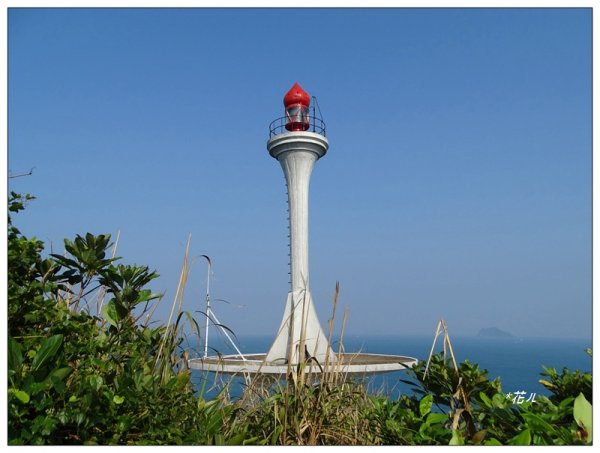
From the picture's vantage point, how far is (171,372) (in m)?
2.74

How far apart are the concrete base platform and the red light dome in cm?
929

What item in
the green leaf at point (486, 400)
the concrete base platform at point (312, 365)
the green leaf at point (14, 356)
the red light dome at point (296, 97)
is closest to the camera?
the green leaf at point (14, 356)

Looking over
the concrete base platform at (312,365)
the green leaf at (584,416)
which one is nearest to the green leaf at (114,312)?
the concrete base platform at (312,365)

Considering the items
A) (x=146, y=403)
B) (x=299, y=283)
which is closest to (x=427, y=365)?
(x=146, y=403)

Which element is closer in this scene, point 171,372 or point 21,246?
point 21,246

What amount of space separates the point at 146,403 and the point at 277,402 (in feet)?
2.87

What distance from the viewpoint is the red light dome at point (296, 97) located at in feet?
58.1

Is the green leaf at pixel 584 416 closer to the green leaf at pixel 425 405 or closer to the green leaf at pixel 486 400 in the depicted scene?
the green leaf at pixel 486 400

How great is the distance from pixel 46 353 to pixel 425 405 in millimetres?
1829

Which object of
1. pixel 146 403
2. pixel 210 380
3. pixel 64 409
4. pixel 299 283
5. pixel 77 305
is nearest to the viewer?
pixel 64 409

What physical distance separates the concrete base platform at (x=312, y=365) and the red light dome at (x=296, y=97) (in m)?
9.29

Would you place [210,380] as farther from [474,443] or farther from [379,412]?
[474,443]

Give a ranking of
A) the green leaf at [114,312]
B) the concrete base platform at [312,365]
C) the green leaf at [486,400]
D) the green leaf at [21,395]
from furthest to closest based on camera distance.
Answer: the concrete base platform at [312,365], the green leaf at [114,312], the green leaf at [486,400], the green leaf at [21,395]
